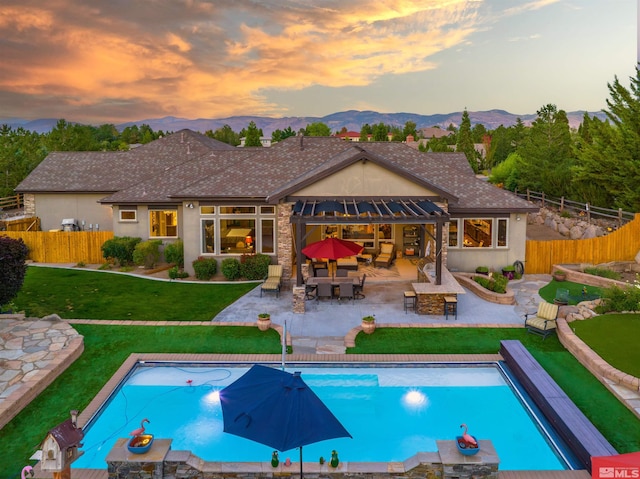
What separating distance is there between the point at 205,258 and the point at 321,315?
8148 mm

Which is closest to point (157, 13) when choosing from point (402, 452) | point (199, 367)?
point (199, 367)

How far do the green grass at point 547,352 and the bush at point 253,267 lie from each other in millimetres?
8410

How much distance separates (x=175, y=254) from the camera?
78.7ft

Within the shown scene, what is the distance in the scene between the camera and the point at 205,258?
74.3 feet

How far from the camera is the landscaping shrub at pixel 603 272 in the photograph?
2133cm

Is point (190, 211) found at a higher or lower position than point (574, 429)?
higher

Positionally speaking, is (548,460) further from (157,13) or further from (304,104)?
(304,104)

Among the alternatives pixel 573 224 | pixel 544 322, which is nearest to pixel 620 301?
pixel 544 322

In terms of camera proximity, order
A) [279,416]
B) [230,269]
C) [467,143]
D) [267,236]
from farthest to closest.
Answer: [467,143] → [267,236] → [230,269] → [279,416]

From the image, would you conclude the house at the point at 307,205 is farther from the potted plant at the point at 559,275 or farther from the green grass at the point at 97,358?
the green grass at the point at 97,358

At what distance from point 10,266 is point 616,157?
3209cm

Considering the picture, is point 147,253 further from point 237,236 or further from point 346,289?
point 346,289

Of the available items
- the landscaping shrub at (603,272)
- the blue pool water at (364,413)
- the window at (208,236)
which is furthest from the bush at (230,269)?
the landscaping shrub at (603,272)

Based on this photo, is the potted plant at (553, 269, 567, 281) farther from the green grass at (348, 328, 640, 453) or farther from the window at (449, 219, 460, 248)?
the green grass at (348, 328, 640, 453)
